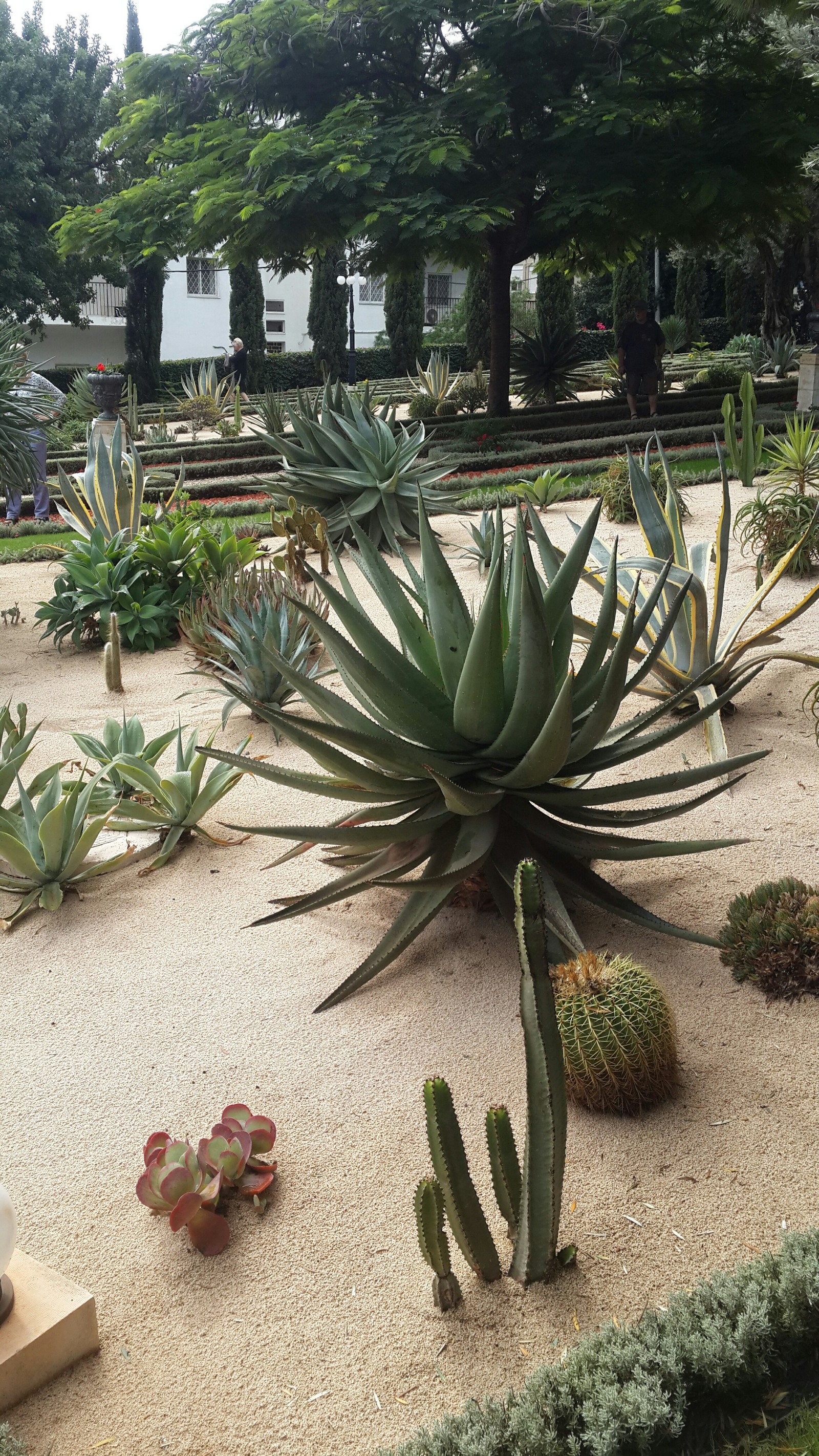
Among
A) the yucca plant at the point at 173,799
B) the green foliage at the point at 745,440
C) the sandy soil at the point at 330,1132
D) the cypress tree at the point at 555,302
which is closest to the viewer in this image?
the sandy soil at the point at 330,1132

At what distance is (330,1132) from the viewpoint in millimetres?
2750

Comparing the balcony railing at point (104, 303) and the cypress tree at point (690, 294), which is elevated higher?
the balcony railing at point (104, 303)

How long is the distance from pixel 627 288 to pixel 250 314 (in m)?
10.0

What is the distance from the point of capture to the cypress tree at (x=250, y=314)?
30.0 metres

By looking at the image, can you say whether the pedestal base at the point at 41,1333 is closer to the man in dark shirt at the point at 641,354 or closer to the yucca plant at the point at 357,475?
the yucca plant at the point at 357,475

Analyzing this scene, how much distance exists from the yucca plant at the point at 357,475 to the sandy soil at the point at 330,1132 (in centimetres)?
483

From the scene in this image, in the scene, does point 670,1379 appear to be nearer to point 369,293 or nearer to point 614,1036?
point 614,1036

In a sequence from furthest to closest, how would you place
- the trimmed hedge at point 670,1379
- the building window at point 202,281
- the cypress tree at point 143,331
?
the building window at point 202,281, the cypress tree at point 143,331, the trimmed hedge at point 670,1379

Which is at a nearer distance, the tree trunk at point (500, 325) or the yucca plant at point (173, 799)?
the yucca plant at point (173, 799)

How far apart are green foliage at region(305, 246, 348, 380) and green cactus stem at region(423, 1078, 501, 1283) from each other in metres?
28.6

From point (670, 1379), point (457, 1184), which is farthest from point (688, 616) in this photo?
point (670, 1379)

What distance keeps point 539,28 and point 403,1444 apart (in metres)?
16.3

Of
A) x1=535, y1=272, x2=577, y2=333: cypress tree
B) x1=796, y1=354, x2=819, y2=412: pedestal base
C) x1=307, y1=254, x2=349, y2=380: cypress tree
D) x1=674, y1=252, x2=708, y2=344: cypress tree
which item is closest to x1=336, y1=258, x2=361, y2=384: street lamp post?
x1=307, y1=254, x2=349, y2=380: cypress tree

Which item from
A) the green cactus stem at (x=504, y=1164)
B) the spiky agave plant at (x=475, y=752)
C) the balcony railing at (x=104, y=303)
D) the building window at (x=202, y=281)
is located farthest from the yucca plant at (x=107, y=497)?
the balcony railing at (x=104, y=303)
